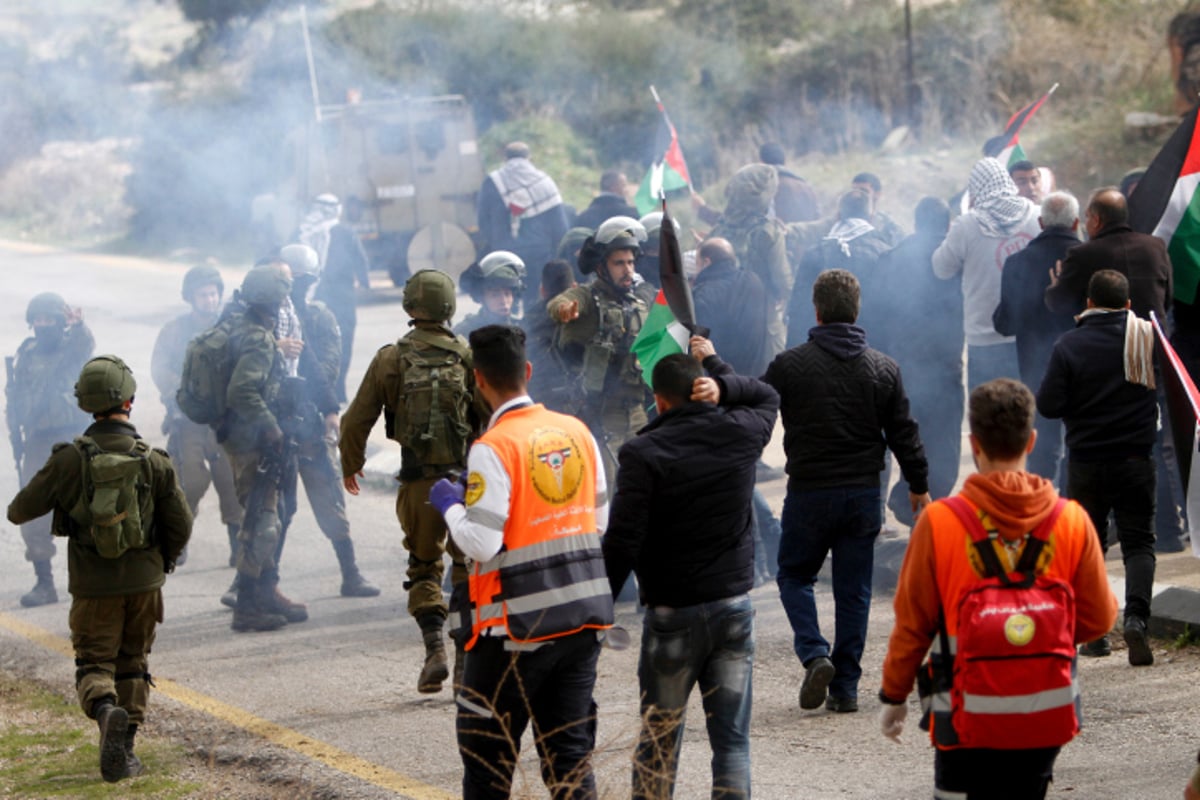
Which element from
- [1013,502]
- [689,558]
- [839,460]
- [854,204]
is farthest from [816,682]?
[854,204]

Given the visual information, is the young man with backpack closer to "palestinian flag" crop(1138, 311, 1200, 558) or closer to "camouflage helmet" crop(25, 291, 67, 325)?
"palestinian flag" crop(1138, 311, 1200, 558)

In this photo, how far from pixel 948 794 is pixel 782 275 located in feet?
20.9

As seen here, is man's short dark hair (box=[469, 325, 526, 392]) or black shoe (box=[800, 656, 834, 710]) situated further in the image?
black shoe (box=[800, 656, 834, 710])

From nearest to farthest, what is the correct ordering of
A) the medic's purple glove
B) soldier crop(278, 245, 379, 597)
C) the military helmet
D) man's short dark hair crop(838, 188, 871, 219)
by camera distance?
1. the medic's purple glove
2. soldier crop(278, 245, 379, 597)
3. the military helmet
4. man's short dark hair crop(838, 188, 871, 219)

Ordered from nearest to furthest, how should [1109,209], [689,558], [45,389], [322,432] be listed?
[689,558], [1109,209], [322,432], [45,389]

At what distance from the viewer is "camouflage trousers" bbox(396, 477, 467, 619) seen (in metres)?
6.31

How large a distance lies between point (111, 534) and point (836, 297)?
2.84m

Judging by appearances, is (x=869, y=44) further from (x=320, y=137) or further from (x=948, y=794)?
(x=948, y=794)

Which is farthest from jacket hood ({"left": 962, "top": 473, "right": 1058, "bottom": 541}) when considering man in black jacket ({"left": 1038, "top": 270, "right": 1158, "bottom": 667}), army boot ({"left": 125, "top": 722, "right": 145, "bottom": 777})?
army boot ({"left": 125, "top": 722, "right": 145, "bottom": 777})

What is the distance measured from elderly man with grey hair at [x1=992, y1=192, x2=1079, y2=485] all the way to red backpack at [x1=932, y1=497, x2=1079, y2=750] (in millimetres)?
4443

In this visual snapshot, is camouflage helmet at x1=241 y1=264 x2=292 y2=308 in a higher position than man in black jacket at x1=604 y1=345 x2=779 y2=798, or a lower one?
higher

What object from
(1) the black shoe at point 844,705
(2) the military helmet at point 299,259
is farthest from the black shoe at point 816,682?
(2) the military helmet at point 299,259

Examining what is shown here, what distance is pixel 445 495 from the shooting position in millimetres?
4594

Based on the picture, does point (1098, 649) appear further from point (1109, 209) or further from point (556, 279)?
point (556, 279)
